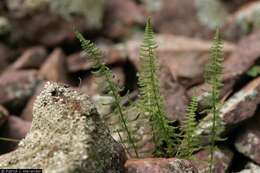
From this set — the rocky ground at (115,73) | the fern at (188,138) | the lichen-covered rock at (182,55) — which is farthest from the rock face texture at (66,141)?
the lichen-covered rock at (182,55)

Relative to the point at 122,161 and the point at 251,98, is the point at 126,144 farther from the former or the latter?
the point at 251,98

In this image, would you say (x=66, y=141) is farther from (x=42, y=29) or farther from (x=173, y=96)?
(x=42, y=29)

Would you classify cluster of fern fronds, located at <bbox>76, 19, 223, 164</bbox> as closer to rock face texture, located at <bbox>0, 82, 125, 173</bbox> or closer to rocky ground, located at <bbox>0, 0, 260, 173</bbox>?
rocky ground, located at <bbox>0, 0, 260, 173</bbox>

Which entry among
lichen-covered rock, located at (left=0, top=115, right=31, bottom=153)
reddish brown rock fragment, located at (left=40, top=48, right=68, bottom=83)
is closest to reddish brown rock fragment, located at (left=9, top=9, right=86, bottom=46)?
reddish brown rock fragment, located at (left=40, top=48, right=68, bottom=83)

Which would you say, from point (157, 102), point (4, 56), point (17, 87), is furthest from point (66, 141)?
point (4, 56)

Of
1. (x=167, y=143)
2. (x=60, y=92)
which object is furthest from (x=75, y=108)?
(x=167, y=143)

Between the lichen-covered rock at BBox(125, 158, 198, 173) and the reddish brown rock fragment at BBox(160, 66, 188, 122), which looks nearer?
the lichen-covered rock at BBox(125, 158, 198, 173)

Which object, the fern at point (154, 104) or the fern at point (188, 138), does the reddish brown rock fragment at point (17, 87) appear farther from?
the fern at point (188, 138)
